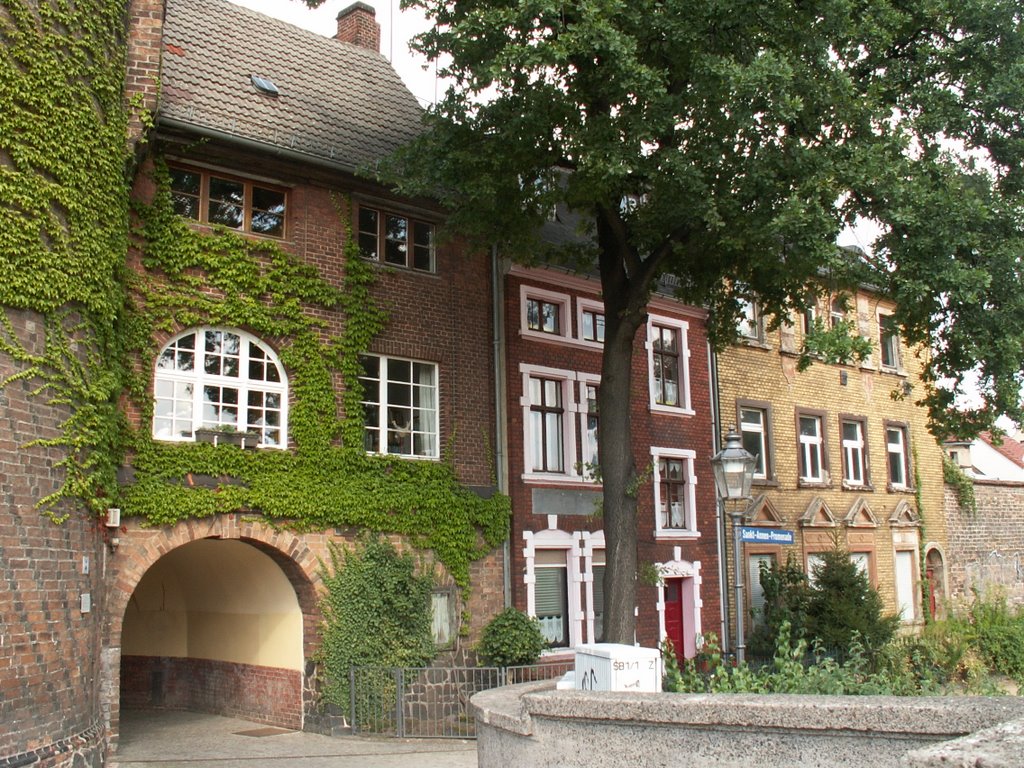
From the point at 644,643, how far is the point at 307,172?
452 inches

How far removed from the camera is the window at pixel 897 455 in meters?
30.2

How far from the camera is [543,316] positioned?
830 inches

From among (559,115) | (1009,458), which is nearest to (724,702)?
(559,115)

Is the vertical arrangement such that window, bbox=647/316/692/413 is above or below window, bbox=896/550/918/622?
above

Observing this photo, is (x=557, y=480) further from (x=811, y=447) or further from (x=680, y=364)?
(x=811, y=447)

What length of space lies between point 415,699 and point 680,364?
34.3 ft

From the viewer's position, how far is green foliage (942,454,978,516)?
104 feet

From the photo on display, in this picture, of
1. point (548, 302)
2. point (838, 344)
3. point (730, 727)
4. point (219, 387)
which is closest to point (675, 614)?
point (548, 302)

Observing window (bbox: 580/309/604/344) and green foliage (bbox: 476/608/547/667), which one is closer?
green foliage (bbox: 476/608/547/667)

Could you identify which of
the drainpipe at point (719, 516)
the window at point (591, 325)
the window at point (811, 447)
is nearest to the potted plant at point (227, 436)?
the window at point (591, 325)

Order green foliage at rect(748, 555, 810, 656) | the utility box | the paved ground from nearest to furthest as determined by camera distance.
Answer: the utility box, the paved ground, green foliage at rect(748, 555, 810, 656)

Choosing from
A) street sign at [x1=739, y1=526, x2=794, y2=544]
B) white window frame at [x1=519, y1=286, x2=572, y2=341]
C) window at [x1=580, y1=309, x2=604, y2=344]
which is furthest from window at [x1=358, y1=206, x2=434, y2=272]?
street sign at [x1=739, y1=526, x2=794, y2=544]

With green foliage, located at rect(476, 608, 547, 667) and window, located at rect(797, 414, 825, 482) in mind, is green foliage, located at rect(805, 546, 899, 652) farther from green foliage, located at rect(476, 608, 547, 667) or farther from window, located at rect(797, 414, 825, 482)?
green foliage, located at rect(476, 608, 547, 667)

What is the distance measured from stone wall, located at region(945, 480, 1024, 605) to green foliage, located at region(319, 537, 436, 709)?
1984 centimetres
